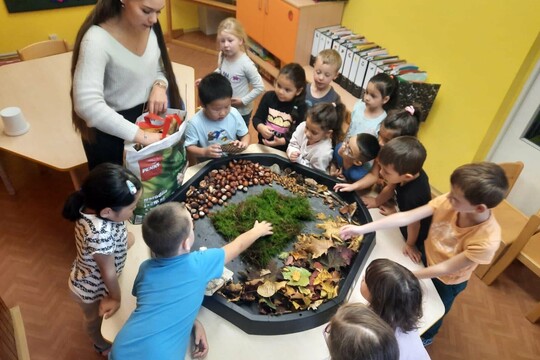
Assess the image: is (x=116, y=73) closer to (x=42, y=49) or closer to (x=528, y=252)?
(x=42, y=49)

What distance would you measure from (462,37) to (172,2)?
153 inches

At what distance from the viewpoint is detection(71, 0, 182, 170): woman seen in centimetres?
132

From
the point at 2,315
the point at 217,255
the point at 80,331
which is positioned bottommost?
the point at 80,331

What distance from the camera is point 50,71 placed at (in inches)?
108

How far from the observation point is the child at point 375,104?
83.4 inches

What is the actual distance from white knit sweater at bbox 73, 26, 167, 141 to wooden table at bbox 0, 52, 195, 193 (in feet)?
2.41

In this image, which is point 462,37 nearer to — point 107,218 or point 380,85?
point 380,85

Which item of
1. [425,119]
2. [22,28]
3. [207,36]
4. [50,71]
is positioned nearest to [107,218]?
[50,71]

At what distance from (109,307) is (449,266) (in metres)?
1.25

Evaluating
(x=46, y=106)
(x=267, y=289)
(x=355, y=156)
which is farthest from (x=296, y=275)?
(x=46, y=106)

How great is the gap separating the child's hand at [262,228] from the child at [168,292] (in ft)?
0.73

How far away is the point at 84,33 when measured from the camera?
1.33 meters

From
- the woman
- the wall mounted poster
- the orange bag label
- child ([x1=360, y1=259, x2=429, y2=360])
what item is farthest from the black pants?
the wall mounted poster

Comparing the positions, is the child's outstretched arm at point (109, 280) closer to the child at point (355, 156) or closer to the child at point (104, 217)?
the child at point (104, 217)
